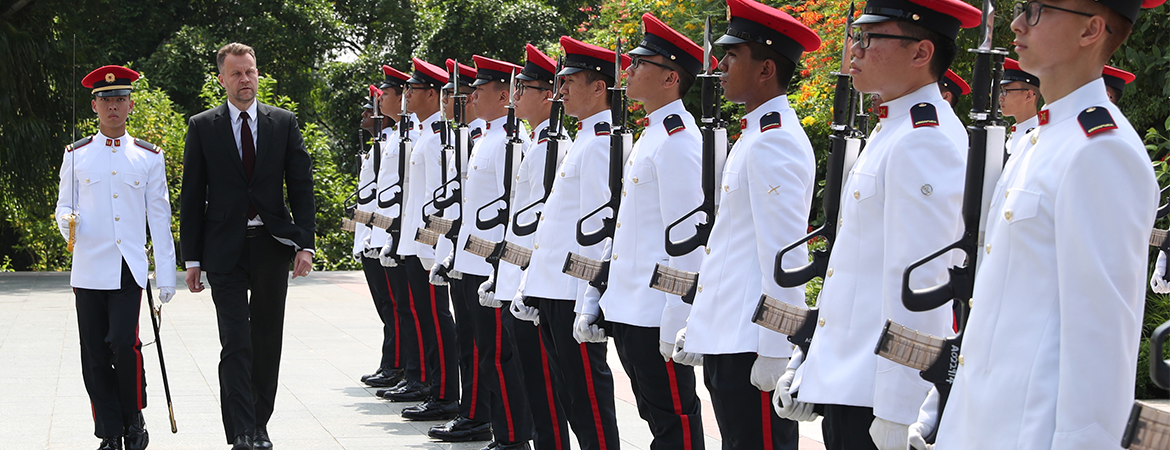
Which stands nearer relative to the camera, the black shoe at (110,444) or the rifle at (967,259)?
the rifle at (967,259)

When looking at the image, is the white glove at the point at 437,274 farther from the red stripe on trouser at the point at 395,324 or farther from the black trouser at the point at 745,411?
the black trouser at the point at 745,411

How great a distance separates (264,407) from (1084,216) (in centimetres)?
423

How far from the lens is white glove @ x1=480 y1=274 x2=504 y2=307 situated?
5.27 meters

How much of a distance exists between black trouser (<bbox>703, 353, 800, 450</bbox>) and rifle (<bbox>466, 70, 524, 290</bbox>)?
2025 mm

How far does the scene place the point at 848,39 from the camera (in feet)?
10.0

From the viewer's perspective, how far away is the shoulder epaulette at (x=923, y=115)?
270 cm

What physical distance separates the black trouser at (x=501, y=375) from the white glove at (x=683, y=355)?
1.63 meters

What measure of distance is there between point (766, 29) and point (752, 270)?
77 cm

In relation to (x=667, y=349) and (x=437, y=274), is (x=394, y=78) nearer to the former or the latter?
(x=437, y=274)

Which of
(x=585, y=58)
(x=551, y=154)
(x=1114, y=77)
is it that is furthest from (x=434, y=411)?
(x=1114, y=77)

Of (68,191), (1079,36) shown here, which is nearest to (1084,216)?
(1079,36)

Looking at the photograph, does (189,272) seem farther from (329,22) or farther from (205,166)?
(329,22)

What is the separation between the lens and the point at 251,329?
5371 millimetres

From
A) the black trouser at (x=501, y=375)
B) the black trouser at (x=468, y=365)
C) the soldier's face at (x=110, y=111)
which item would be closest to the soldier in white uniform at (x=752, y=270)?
the black trouser at (x=501, y=375)
